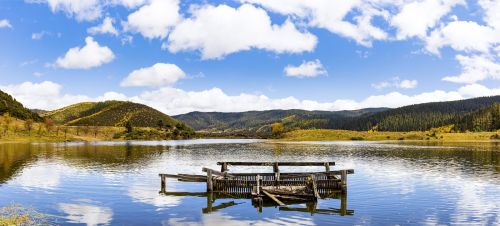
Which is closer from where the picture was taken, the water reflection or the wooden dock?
the water reflection

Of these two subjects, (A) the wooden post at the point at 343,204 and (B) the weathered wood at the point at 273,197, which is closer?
(A) the wooden post at the point at 343,204

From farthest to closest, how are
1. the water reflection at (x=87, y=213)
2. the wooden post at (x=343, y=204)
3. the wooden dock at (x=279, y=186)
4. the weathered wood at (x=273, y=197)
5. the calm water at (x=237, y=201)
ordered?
the wooden dock at (x=279, y=186) < the weathered wood at (x=273, y=197) < the wooden post at (x=343, y=204) < the calm water at (x=237, y=201) < the water reflection at (x=87, y=213)

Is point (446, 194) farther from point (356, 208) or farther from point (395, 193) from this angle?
point (356, 208)

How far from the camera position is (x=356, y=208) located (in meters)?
38.6

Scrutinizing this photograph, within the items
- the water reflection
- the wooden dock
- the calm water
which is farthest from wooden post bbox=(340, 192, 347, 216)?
the water reflection

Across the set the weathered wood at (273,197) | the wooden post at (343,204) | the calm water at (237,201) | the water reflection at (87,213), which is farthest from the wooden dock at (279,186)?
the water reflection at (87,213)

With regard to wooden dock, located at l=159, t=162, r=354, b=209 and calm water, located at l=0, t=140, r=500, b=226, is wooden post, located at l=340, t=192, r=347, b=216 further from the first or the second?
wooden dock, located at l=159, t=162, r=354, b=209

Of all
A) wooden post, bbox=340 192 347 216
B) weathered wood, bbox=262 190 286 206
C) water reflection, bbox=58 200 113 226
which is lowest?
wooden post, bbox=340 192 347 216

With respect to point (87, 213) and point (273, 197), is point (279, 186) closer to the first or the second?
point (273, 197)

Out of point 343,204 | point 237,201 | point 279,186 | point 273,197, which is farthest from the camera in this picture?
point 279,186

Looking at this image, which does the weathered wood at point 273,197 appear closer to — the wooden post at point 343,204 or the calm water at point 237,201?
the calm water at point 237,201

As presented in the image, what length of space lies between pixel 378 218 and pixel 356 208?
440 cm

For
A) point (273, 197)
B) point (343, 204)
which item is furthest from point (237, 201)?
point (343, 204)

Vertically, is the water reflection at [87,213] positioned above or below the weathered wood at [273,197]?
below
